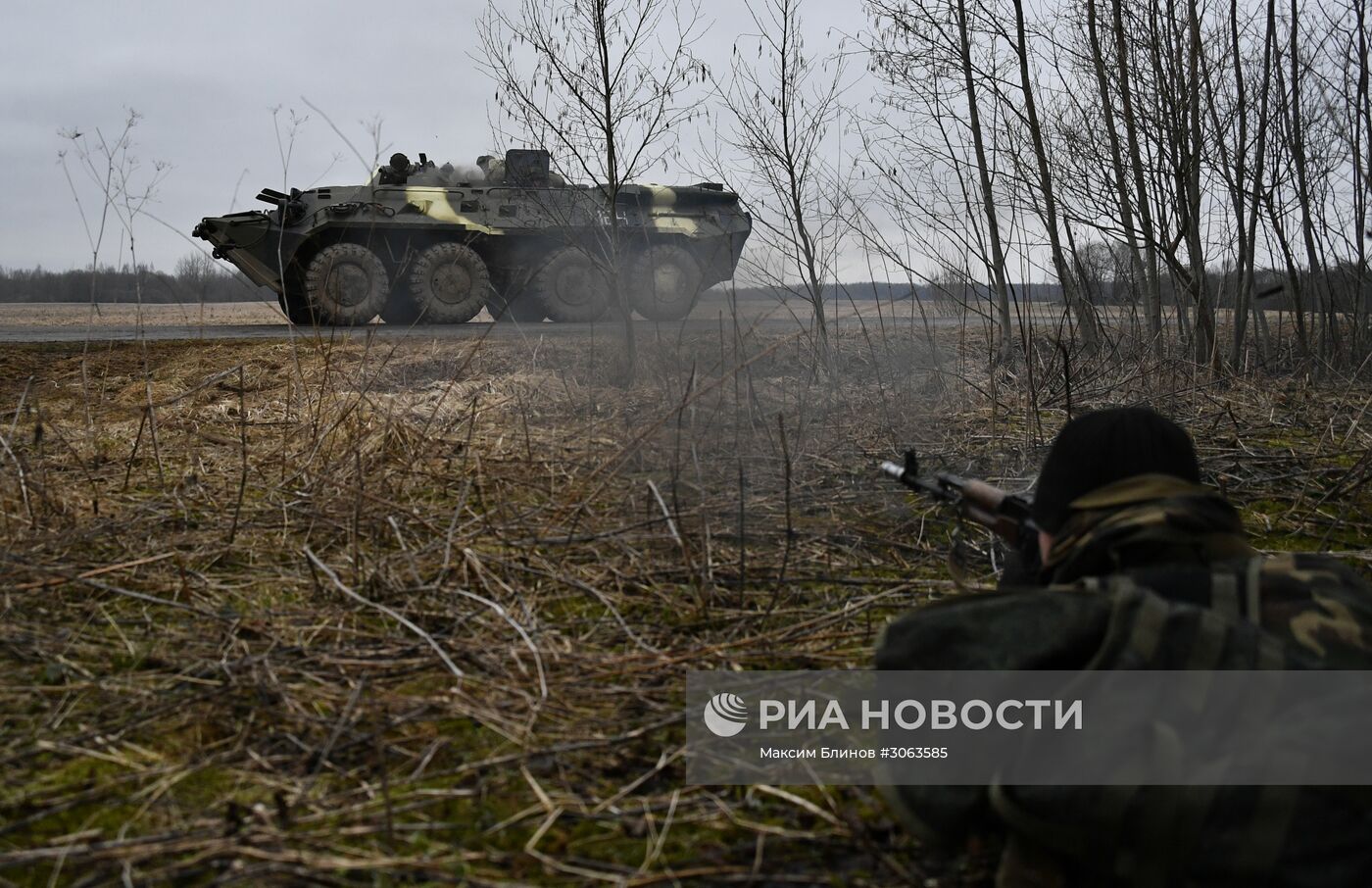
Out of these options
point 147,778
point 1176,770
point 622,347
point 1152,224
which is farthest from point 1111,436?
point 1152,224

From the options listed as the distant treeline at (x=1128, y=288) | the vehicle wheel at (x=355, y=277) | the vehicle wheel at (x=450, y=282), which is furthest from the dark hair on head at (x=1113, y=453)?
the vehicle wheel at (x=450, y=282)

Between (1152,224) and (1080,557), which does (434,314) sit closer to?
(1152,224)

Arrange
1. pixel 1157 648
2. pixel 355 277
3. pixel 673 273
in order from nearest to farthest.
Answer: pixel 1157 648 → pixel 355 277 → pixel 673 273

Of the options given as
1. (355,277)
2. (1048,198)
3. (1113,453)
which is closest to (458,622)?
(1113,453)

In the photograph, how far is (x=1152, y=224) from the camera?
6.64 m

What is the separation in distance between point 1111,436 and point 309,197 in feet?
36.0

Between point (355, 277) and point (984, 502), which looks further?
point (355, 277)

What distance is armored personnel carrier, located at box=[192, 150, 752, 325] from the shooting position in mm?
11078

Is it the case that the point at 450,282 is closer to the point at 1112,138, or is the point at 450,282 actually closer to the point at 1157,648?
the point at 1112,138

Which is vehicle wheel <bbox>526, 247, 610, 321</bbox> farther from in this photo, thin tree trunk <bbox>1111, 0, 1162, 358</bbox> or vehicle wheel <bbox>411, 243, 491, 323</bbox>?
thin tree trunk <bbox>1111, 0, 1162, 358</bbox>

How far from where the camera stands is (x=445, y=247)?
11.5 m

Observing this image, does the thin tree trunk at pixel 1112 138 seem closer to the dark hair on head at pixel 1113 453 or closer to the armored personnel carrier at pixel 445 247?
the armored personnel carrier at pixel 445 247

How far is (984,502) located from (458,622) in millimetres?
1107

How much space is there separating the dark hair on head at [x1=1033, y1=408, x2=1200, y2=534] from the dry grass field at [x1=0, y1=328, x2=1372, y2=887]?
0.40m
